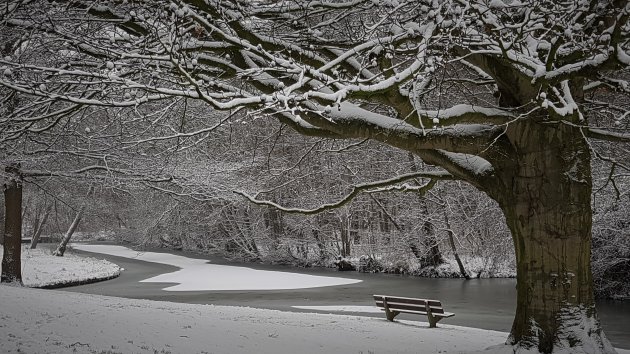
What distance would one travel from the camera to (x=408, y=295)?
2058 centimetres

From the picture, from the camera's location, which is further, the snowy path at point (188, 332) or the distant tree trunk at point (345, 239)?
the distant tree trunk at point (345, 239)

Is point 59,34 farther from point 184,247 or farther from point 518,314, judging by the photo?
point 184,247

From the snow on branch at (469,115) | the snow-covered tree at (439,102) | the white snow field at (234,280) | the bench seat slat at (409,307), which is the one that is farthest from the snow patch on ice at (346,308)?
the snow on branch at (469,115)

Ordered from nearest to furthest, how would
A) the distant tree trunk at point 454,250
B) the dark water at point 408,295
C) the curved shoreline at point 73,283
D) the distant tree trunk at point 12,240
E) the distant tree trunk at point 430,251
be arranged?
the dark water at point 408,295 → the distant tree trunk at point 12,240 → the curved shoreline at point 73,283 → the distant tree trunk at point 454,250 → the distant tree trunk at point 430,251

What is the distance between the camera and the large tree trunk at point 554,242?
23.9 feet

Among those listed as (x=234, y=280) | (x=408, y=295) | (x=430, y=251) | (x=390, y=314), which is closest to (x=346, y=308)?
(x=390, y=314)

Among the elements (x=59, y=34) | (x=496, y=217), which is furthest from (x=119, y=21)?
A: (x=496, y=217)

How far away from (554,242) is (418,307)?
5.83 meters

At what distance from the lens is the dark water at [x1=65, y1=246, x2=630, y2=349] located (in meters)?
15.0

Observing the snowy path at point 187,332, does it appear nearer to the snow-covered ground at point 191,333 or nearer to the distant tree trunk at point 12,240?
the snow-covered ground at point 191,333

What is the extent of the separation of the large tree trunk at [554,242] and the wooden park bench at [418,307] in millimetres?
4884

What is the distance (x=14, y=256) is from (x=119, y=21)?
1272cm

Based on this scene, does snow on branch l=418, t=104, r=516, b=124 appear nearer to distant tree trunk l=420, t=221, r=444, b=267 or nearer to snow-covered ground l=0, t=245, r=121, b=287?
snow-covered ground l=0, t=245, r=121, b=287

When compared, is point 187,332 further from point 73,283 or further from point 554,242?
point 73,283
